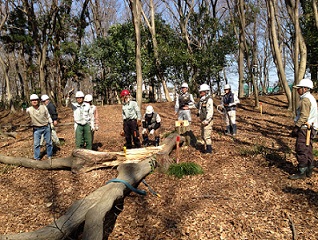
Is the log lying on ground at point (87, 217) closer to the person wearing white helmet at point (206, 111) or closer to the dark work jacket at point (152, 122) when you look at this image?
the person wearing white helmet at point (206, 111)

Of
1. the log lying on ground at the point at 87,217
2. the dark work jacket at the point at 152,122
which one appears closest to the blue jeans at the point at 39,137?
the dark work jacket at the point at 152,122

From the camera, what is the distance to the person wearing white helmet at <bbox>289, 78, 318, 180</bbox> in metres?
4.88

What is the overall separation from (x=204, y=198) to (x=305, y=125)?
228cm

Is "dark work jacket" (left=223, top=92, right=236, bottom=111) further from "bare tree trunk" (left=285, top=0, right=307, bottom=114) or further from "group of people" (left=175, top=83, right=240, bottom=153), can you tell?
"bare tree trunk" (left=285, top=0, right=307, bottom=114)

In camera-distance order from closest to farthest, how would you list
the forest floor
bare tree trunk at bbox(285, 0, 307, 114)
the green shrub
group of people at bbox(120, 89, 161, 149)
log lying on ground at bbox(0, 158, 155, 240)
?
log lying on ground at bbox(0, 158, 155, 240)
the forest floor
the green shrub
group of people at bbox(120, 89, 161, 149)
bare tree trunk at bbox(285, 0, 307, 114)

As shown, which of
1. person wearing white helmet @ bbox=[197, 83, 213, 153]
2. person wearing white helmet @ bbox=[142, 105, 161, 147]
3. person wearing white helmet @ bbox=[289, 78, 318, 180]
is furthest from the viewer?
person wearing white helmet @ bbox=[142, 105, 161, 147]

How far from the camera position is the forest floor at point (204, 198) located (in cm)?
380

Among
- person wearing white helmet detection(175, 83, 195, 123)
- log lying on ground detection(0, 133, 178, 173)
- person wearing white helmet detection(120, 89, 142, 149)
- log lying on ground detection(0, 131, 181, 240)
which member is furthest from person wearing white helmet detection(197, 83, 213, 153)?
log lying on ground detection(0, 131, 181, 240)

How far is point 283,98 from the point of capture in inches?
731

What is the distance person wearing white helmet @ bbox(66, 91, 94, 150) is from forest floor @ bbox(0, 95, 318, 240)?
43.2 inches

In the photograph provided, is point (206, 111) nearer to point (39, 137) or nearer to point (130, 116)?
point (130, 116)

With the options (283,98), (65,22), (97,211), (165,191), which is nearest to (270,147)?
(165,191)

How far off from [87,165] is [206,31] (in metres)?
16.9

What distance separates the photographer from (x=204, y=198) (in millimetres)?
4668
